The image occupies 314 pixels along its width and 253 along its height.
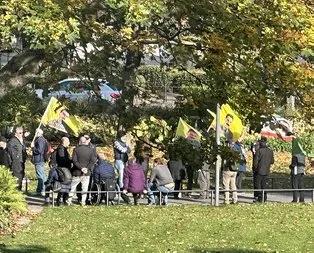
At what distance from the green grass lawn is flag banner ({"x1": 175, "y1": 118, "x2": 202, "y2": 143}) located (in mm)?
3356

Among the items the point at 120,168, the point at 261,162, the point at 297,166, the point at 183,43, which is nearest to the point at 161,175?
the point at 120,168

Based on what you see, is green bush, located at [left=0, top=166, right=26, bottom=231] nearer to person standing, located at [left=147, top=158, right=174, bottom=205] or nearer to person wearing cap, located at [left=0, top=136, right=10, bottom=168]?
person wearing cap, located at [left=0, top=136, right=10, bottom=168]

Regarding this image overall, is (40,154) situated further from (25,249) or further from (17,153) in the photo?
(25,249)

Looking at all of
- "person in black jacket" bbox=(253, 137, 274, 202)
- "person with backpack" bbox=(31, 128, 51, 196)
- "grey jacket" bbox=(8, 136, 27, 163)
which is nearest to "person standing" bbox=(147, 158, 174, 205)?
"person in black jacket" bbox=(253, 137, 274, 202)

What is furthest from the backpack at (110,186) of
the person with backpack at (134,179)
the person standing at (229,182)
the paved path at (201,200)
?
the person standing at (229,182)

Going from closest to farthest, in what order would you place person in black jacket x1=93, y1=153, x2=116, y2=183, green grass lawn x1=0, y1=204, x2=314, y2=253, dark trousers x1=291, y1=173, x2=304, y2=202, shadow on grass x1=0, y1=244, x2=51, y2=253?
shadow on grass x1=0, y1=244, x2=51, y2=253
green grass lawn x1=0, y1=204, x2=314, y2=253
person in black jacket x1=93, y1=153, x2=116, y2=183
dark trousers x1=291, y1=173, x2=304, y2=202

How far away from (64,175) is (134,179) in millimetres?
1517

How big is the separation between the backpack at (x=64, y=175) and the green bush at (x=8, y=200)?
10.6ft

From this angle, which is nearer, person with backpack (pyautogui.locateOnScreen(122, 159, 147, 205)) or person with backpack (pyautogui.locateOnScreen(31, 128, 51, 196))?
person with backpack (pyautogui.locateOnScreen(122, 159, 147, 205))

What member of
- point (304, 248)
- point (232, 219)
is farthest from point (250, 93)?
point (232, 219)

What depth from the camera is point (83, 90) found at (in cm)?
888

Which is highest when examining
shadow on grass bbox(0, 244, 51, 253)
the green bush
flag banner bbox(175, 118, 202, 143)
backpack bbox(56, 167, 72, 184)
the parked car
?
the parked car

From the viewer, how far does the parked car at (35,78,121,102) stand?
7884 mm

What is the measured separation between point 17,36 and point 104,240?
682 centimetres
